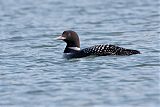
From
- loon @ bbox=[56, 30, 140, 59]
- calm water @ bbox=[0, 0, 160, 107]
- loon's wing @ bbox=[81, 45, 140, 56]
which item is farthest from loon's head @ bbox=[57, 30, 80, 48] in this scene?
loon's wing @ bbox=[81, 45, 140, 56]

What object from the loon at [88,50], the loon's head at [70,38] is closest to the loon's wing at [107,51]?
the loon at [88,50]

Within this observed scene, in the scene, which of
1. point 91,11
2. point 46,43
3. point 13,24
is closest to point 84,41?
point 46,43

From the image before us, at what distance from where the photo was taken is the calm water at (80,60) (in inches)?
385

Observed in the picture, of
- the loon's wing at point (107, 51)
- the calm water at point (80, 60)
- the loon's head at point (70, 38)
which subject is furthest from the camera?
the loon's head at point (70, 38)

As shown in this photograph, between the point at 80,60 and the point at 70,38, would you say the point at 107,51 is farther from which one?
the point at 70,38

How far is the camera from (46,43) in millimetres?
15523

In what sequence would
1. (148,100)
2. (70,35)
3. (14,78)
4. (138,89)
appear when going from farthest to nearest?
(70,35)
(14,78)
(138,89)
(148,100)

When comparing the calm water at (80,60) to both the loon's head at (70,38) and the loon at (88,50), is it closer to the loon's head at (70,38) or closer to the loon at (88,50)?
the loon at (88,50)

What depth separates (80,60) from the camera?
12797 millimetres

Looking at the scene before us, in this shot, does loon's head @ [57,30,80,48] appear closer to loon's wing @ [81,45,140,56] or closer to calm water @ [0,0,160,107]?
calm water @ [0,0,160,107]

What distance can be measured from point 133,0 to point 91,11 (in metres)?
2.83

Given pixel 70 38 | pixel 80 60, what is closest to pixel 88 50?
pixel 80 60

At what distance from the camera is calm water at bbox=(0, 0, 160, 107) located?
32.1ft

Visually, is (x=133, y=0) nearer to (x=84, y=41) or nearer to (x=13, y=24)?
(x=13, y=24)
